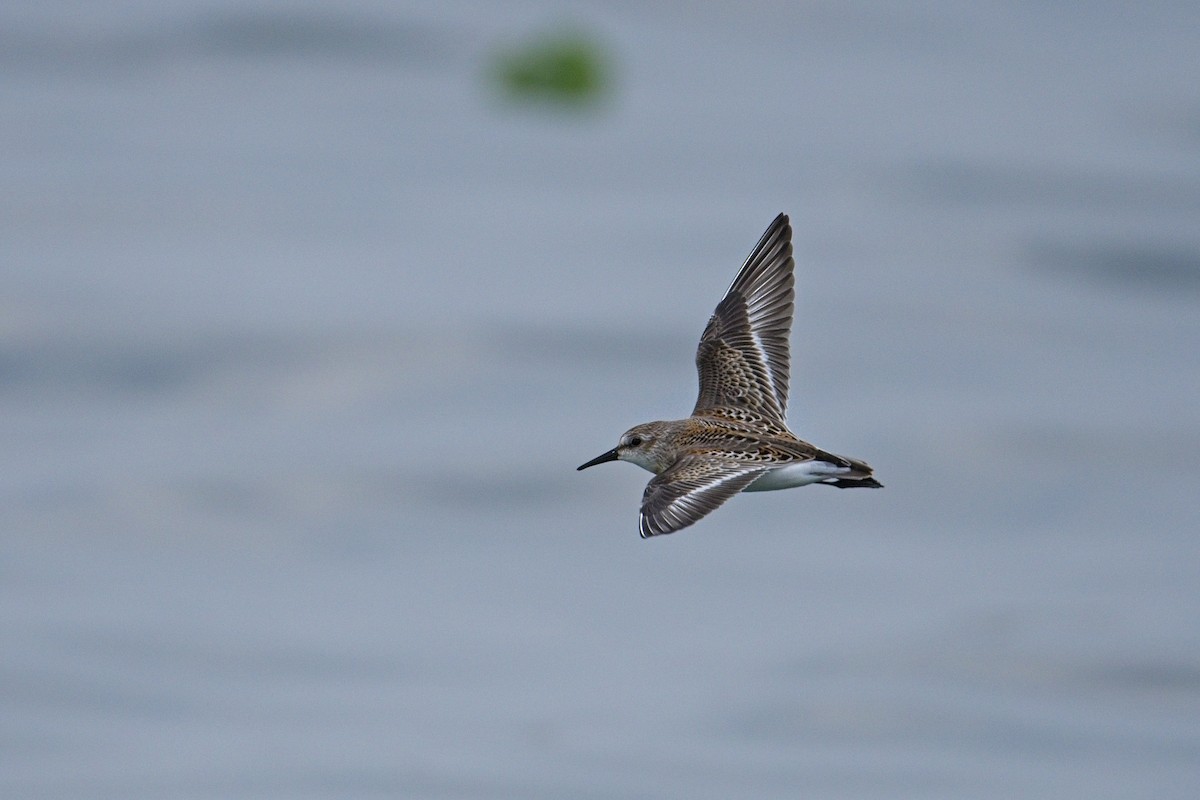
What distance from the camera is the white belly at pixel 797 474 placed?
741 centimetres

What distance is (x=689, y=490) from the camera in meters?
7.12

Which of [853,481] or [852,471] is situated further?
[853,481]

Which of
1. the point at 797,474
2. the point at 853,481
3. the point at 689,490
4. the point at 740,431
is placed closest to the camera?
the point at 689,490

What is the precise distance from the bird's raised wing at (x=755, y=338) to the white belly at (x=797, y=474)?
1182 millimetres

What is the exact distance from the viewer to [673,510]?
693 cm

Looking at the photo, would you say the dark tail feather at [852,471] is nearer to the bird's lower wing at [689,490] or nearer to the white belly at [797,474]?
the white belly at [797,474]

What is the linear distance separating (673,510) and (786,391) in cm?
213

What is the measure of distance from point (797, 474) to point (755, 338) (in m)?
1.79

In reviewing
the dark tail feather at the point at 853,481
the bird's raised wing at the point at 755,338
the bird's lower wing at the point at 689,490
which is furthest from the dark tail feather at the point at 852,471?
the bird's raised wing at the point at 755,338

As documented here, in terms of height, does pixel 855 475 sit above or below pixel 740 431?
below

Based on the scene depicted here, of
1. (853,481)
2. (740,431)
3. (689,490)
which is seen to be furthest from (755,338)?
(689,490)

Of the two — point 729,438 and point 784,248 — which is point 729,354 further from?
point 729,438

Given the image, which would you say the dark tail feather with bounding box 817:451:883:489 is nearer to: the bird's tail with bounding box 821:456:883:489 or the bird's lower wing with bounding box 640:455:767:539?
the bird's tail with bounding box 821:456:883:489

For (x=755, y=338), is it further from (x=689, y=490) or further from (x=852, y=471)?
(x=689, y=490)
